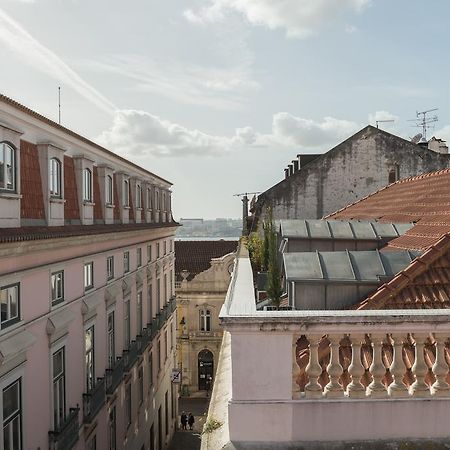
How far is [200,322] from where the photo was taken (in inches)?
1505

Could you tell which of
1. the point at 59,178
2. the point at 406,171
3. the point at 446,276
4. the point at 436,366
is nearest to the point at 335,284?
the point at 446,276

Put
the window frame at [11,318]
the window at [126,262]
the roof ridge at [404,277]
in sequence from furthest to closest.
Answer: the window at [126,262] → the window frame at [11,318] → the roof ridge at [404,277]

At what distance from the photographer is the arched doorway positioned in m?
38.3

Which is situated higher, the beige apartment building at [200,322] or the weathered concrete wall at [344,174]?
the weathered concrete wall at [344,174]

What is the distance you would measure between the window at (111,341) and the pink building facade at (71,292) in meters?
0.07

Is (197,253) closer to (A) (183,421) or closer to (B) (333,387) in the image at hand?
(A) (183,421)

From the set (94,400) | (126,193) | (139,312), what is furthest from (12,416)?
(139,312)

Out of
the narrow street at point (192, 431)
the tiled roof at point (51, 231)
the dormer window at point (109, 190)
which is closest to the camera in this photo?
the tiled roof at point (51, 231)

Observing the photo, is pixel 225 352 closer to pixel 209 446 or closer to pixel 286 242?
Result: pixel 209 446

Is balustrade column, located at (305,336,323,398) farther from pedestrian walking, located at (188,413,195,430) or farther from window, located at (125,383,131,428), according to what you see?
pedestrian walking, located at (188,413,195,430)

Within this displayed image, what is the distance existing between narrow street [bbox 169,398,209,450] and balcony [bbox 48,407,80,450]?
13.0m

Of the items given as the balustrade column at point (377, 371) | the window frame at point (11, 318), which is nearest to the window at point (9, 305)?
the window frame at point (11, 318)

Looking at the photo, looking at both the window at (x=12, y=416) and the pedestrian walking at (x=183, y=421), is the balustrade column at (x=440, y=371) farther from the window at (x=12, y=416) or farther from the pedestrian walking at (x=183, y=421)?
the pedestrian walking at (x=183, y=421)

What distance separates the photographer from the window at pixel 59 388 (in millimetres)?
12594
